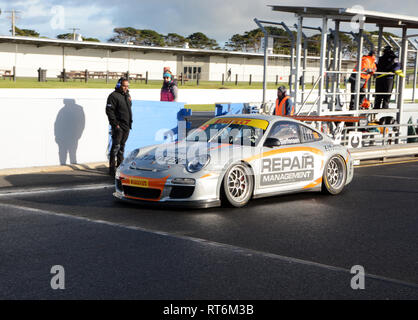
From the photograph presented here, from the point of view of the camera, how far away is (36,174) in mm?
11094

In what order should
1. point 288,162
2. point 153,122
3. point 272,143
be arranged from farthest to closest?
point 153,122 → point 288,162 → point 272,143

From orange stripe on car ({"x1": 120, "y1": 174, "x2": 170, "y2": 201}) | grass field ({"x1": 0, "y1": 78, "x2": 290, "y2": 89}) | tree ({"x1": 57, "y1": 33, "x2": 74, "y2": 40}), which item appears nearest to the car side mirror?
orange stripe on car ({"x1": 120, "y1": 174, "x2": 170, "y2": 201})

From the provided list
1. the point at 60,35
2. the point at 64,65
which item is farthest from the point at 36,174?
the point at 60,35

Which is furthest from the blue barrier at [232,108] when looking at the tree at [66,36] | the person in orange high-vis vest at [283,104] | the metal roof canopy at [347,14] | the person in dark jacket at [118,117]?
the tree at [66,36]

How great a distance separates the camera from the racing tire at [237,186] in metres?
8.17

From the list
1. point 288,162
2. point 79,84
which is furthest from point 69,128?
point 79,84

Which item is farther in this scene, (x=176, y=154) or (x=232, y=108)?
(x=232, y=108)

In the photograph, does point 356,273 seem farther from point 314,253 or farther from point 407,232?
point 407,232

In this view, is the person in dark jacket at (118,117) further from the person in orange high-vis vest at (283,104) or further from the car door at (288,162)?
the person in orange high-vis vest at (283,104)

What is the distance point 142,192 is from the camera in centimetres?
809

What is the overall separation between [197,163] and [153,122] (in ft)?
19.0

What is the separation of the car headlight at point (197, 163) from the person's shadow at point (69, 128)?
481 centimetres

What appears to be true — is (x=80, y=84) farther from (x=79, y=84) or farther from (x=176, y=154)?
(x=176, y=154)
